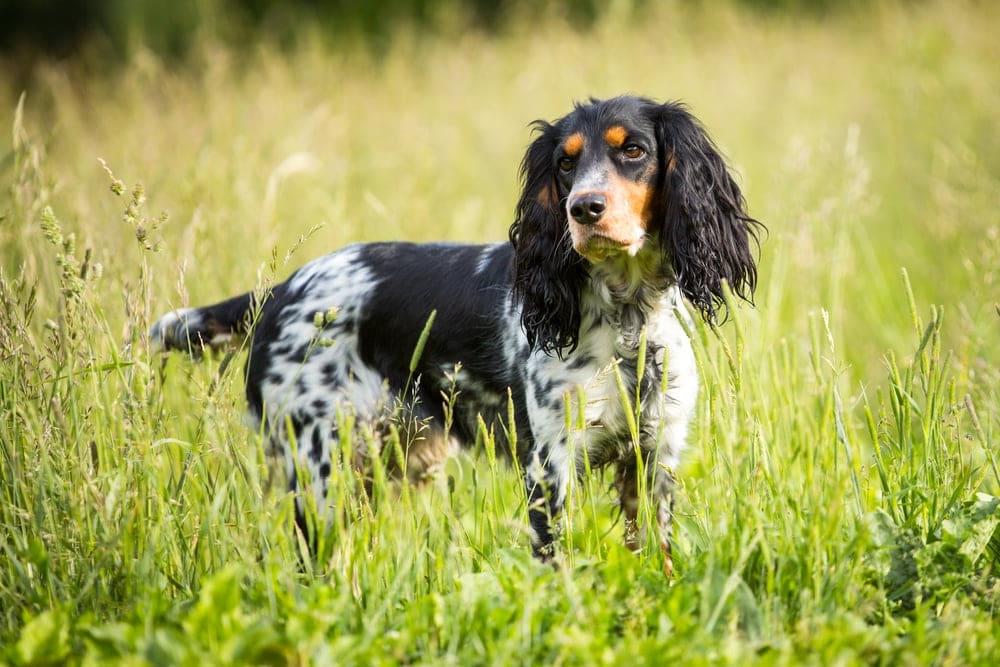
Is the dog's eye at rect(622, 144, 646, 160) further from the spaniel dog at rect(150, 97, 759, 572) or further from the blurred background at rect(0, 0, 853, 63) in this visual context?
the blurred background at rect(0, 0, 853, 63)

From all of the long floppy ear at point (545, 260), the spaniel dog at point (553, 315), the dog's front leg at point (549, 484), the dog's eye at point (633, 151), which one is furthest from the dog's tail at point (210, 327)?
the dog's eye at point (633, 151)

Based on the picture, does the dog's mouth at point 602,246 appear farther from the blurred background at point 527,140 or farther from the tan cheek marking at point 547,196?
the blurred background at point 527,140

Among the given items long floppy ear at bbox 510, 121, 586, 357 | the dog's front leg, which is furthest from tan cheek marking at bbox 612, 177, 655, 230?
the dog's front leg

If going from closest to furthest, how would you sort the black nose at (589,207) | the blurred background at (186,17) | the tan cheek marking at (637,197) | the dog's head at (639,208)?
the black nose at (589,207), the tan cheek marking at (637,197), the dog's head at (639,208), the blurred background at (186,17)

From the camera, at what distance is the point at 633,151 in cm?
312

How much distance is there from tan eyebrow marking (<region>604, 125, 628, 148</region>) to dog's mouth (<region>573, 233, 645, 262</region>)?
0.35 m

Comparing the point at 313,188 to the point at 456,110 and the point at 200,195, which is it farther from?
the point at 456,110

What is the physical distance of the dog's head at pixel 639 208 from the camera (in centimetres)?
307

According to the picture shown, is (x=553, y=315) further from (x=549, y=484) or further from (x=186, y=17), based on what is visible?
(x=186, y=17)

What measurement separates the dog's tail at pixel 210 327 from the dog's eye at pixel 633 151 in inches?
57.3

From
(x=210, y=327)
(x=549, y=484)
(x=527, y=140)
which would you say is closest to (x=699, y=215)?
(x=549, y=484)

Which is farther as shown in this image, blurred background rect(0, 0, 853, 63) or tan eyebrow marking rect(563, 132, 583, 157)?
blurred background rect(0, 0, 853, 63)

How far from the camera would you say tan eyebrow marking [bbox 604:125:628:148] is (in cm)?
307

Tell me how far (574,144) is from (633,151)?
0.62ft
